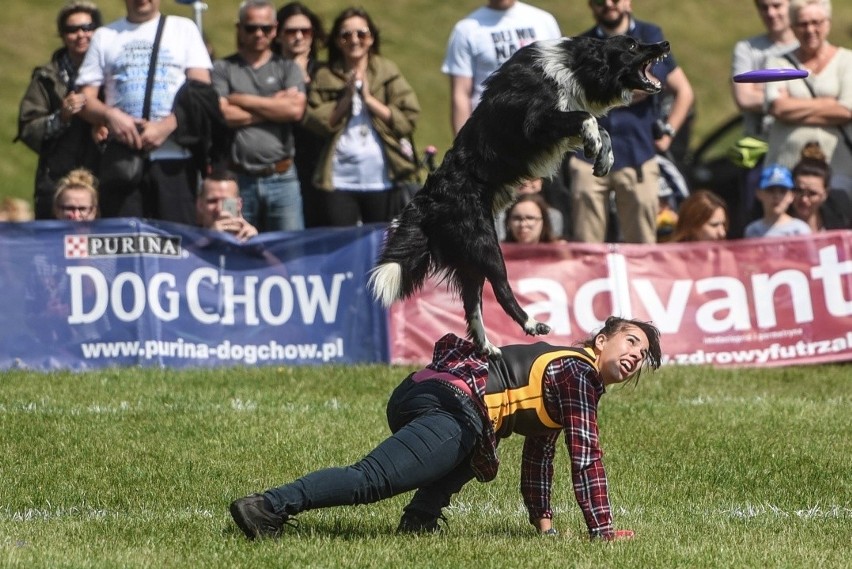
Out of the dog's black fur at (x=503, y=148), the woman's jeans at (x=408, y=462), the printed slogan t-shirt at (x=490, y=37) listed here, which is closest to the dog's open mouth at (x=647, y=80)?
the dog's black fur at (x=503, y=148)

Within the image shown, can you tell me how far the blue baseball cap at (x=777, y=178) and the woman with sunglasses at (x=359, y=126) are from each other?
263 centimetres

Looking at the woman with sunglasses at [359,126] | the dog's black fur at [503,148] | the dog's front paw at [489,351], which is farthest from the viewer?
the woman with sunglasses at [359,126]

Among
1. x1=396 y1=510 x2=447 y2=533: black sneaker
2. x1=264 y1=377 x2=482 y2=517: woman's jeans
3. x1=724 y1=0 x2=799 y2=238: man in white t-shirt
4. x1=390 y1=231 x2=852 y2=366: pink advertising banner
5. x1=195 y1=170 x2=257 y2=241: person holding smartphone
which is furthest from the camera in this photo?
x1=724 y1=0 x2=799 y2=238: man in white t-shirt

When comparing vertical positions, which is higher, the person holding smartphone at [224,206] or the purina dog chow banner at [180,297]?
the person holding smartphone at [224,206]

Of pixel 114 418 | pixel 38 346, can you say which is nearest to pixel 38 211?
pixel 38 346

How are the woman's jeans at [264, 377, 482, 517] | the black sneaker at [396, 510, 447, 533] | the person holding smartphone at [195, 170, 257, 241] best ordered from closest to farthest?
the woman's jeans at [264, 377, 482, 517] → the black sneaker at [396, 510, 447, 533] → the person holding smartphone at [195, 170, 257, 241]

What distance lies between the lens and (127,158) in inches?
393

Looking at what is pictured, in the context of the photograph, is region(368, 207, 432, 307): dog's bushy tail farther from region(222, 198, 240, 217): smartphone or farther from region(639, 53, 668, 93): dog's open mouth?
region(222, 198, 240, 217): smartphone

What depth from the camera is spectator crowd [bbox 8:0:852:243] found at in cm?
1001

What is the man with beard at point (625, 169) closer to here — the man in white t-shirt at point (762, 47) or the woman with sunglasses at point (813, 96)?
the man in white t-shirt at point (762, 47)

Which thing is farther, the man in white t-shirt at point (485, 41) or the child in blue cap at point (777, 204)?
the child in blue cap at point (777, 204)

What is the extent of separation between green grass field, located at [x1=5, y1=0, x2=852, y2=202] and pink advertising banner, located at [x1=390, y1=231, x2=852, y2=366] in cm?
1283

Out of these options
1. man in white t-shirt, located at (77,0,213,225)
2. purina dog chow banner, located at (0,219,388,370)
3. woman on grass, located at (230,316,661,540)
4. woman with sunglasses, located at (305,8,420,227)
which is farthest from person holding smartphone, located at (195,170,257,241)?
woman on grass, located at (230,316,661,540)

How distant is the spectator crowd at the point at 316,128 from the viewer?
1001cm
